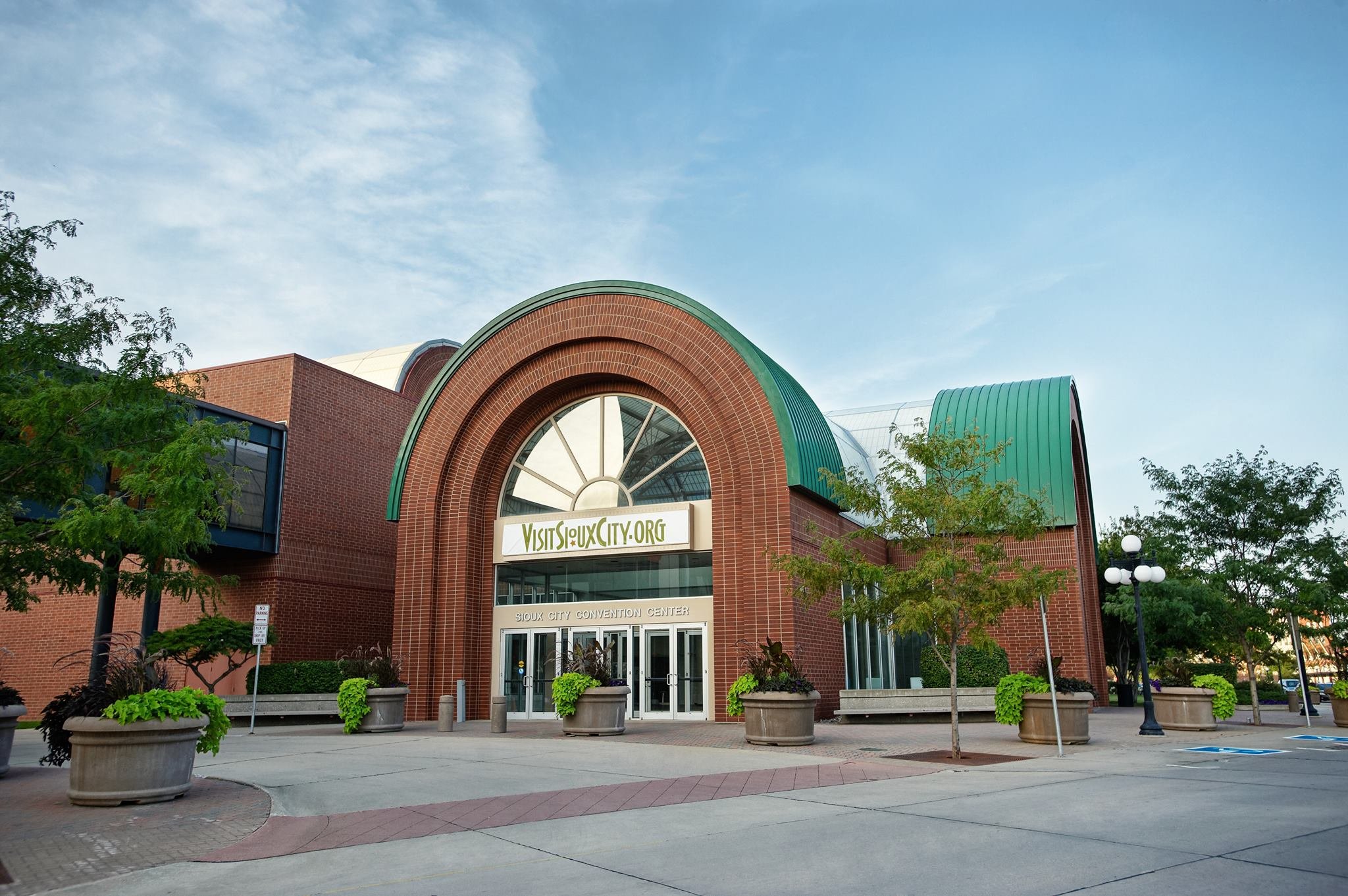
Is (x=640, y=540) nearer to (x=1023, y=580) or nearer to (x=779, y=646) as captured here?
(x=779, y=646)

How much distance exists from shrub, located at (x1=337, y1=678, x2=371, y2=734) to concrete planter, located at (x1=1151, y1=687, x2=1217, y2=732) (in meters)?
16.2

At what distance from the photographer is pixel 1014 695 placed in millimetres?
16984

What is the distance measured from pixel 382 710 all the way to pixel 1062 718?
44.9ft

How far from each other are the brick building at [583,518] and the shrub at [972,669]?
222cm

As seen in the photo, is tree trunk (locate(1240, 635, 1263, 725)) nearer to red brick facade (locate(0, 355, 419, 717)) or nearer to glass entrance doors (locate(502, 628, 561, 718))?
glass entrance doors (locate(502, 628, 561, 718))

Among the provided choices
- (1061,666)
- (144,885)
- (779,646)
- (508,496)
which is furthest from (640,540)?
(144,885)

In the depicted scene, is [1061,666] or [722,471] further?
[1061,666]

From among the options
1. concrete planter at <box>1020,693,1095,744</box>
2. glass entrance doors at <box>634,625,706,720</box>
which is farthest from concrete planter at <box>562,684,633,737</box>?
concrete planter at <box>1020,693,1095,744</box>

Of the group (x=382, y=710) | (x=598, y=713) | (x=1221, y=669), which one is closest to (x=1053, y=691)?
(x=598, y=713)

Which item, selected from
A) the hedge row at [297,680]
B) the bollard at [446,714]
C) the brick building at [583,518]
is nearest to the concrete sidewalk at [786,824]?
the bollard at [446,714]

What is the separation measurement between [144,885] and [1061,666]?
23.9 m

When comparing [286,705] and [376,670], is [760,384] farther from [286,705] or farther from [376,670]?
[286,705]

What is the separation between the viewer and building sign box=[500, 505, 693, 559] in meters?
23.6

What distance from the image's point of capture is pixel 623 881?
21.6 ft
